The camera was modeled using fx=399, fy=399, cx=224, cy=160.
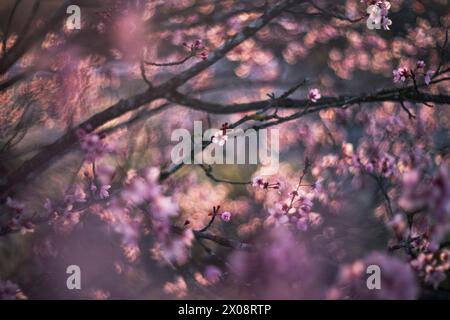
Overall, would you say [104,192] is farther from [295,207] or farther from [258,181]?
[295,207]

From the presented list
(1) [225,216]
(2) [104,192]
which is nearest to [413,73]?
(1) [225,216]

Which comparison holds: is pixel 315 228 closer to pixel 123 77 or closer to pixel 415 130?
pixel 415 130

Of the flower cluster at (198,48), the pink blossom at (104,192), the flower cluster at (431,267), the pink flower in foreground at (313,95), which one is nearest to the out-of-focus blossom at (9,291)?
the pink blossom at (104,192)

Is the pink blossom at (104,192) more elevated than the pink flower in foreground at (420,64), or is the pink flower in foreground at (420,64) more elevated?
the pink flower in foreground at (420,64)

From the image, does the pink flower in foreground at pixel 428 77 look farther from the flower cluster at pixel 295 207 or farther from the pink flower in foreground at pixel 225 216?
the pink flower in foreground at pixel 225 216

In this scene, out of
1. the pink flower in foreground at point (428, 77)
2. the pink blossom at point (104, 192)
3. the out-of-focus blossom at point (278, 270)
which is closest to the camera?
the out-of-focus blossom at point (278, 270)

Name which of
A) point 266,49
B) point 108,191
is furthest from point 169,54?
point 108,191

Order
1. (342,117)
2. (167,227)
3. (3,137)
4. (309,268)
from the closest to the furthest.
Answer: (167,227), (309,268), (3,137), (342,117)

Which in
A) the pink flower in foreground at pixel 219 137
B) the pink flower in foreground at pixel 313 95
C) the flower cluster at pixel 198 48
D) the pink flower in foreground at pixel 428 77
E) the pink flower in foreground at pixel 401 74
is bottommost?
the pink flower in foreground at pixel 219 137

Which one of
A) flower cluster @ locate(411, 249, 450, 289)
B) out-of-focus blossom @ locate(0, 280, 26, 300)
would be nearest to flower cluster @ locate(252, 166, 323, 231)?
flower cluster @ locate(411, 249, 450, 289)

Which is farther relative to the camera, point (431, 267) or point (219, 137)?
point (219, 137)
